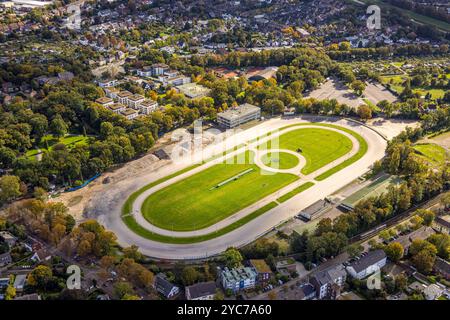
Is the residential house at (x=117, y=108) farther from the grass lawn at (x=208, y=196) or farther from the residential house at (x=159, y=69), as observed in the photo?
the grass lawn at (x=208, y=196)

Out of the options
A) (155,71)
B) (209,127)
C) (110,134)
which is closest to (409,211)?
(209,127)

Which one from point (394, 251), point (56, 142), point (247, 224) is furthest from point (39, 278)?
point (394, 251)

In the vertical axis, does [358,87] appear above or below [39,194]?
above

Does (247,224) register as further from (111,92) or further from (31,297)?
(111,92)

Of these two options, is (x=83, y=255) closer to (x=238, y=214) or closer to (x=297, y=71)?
(x=238, y=214)

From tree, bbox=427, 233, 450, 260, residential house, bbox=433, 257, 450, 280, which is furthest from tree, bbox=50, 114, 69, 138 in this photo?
residential house, bbox=433, 257, 450, 280

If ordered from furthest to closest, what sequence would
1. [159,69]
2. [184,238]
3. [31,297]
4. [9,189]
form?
[159,69] < [9,189] < [184,238] < [31,297]

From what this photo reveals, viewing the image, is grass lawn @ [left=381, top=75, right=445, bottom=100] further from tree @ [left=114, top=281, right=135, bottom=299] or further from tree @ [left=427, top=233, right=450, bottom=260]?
tree @ [left=114, top=281, right=135, bottom=299]
